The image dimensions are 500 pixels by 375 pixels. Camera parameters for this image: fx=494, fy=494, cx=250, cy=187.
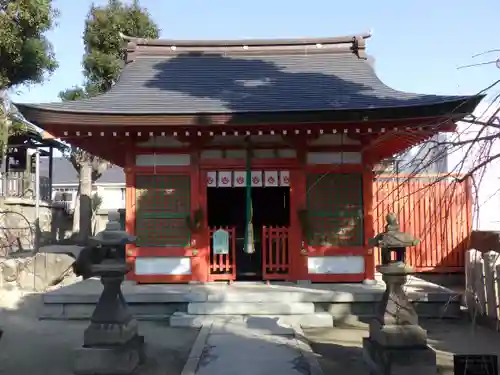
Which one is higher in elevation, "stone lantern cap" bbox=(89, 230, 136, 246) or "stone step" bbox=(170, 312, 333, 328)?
"stone lantern cap" bbox=(89, 230, 136, 246)

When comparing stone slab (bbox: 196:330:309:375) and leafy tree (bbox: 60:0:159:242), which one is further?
leafy tree (bbox: 60:0:159:242)

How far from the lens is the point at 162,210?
9859 millimetres

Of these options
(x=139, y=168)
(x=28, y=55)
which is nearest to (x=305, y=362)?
(x=139, y=168)

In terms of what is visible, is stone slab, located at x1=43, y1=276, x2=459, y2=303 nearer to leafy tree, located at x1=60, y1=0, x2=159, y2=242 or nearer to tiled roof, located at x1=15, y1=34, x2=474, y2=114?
tiled roof, located at x1=15, y1=34, x2=474, y2=114

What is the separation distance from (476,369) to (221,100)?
6925mm

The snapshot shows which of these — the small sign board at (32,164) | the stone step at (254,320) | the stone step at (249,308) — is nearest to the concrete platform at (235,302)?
the stone step at (249,308)

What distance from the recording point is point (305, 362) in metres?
5.96

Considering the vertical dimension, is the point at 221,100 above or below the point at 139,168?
above

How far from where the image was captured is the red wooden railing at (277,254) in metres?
9.94

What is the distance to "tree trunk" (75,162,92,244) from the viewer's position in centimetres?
1811

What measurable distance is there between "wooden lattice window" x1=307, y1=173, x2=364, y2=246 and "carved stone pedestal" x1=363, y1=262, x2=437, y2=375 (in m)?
3.96

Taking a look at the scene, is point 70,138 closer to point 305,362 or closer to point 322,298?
point 322,298

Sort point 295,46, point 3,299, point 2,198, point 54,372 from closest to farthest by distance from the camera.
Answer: point 54,372
point 3,299
point 295,46
point 2,198

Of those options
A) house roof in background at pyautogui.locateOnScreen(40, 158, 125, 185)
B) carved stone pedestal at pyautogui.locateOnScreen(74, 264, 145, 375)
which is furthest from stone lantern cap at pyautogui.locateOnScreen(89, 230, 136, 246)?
house roof in background at pyautogui.locateOnScreen(40, 158, 125, 185)
